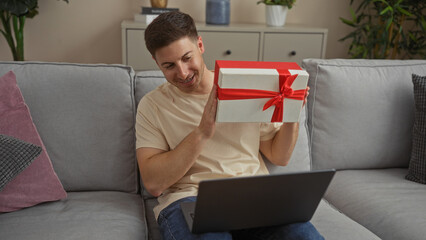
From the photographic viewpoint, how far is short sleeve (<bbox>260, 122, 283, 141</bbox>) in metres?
1.41

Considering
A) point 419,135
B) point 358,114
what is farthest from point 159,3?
point 419,135

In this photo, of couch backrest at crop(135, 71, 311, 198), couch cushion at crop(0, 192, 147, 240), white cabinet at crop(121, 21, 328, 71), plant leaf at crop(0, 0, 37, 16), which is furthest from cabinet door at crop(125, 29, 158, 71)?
couch cushion at crop(0, 192, 147, 240)

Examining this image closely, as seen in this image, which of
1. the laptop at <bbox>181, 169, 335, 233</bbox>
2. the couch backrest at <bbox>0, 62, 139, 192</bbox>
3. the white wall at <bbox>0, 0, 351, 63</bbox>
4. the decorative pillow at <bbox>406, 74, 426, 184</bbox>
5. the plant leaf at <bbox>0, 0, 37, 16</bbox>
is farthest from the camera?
the white wall at <bbox>0, 0, 351, 63</bbox>

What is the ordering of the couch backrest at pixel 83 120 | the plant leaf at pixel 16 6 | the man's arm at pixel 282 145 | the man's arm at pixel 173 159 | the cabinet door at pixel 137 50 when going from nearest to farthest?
the man's arm at pixel 173 159 → the man's arm at pixel 282 145 → the couch backrest at pixel 83 120 → the plant leaf at pixel 16 6 → the cabinet door at pixel 137 50

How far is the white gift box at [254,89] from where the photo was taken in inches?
43.9

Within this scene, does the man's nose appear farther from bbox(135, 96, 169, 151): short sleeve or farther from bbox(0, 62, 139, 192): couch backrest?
bbox(0, 62, 139, 192): couch backrest

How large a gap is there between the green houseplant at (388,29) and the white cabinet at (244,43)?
328 mm

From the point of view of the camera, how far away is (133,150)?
1.54 m

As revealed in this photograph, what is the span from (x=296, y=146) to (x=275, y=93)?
0.52m

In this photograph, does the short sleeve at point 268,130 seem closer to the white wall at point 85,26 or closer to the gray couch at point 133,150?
the gray couch at point 133,150

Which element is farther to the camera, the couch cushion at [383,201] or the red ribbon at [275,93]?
the couch cushion at [383,201]

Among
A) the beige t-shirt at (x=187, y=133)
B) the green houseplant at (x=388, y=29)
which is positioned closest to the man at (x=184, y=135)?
the beige t-shirt at (x=187, y=133)

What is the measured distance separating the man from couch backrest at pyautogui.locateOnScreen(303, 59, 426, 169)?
376 millimetres

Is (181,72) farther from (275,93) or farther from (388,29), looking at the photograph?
(388,29)
